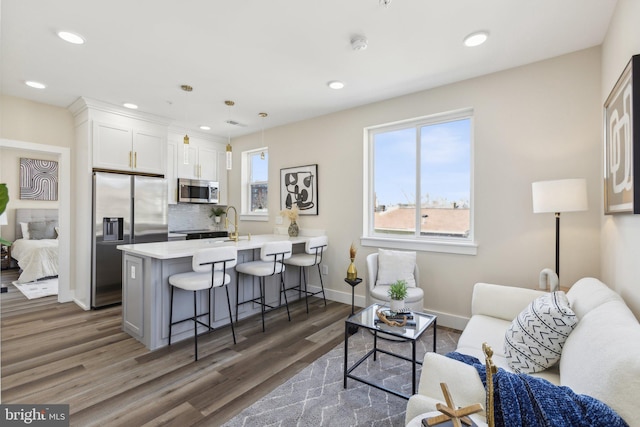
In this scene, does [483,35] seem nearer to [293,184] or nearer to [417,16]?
[417,16]

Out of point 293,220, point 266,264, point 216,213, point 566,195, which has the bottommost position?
point 266,264

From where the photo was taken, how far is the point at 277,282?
3814mm

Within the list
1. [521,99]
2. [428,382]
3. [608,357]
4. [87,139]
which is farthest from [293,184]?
[608,357]

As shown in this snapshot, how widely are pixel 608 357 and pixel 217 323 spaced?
3054 millimetres

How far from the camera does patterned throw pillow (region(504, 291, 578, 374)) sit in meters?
1.44

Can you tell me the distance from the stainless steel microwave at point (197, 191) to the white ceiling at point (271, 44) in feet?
5.28

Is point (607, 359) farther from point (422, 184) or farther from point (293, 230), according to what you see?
A: point (293, 230)

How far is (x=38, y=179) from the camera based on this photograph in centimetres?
604

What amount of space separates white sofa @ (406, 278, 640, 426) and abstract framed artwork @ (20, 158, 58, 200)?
7.85m

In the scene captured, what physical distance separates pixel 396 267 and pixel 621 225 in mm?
1780

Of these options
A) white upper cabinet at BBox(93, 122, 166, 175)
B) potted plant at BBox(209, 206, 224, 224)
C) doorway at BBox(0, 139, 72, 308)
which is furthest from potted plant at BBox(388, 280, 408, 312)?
potted plant at BBox(209, 206, 224, 224)

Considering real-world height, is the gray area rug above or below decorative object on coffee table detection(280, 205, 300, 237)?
below

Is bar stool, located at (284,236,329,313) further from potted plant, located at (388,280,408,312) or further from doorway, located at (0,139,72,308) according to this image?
doorway, located at (0,139,72,308)

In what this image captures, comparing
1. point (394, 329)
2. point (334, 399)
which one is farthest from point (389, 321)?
point (334, 399)
